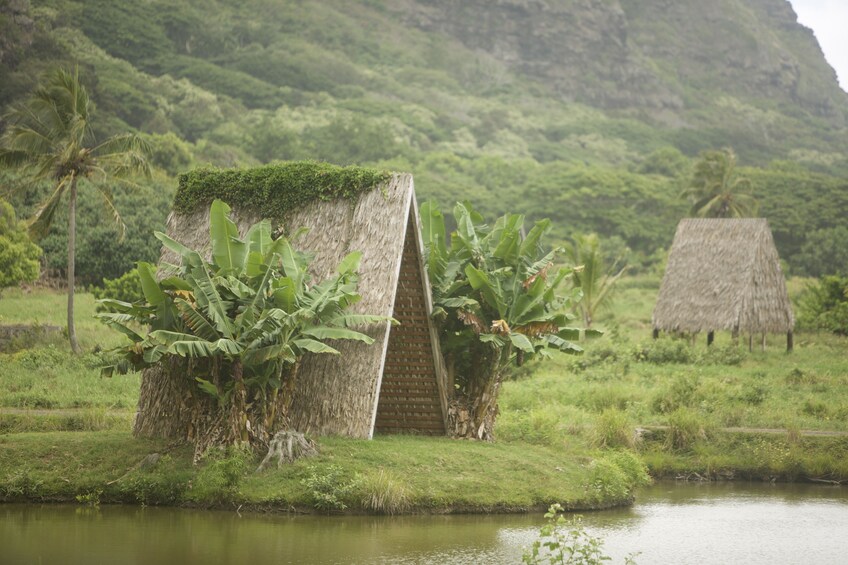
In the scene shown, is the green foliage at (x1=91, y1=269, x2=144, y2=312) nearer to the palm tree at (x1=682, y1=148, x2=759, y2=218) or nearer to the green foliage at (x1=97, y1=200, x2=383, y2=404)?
the green foliage at (x1=97, y1=200, x2=383, y2=404)

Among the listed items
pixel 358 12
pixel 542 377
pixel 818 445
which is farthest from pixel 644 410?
pixel 358 12

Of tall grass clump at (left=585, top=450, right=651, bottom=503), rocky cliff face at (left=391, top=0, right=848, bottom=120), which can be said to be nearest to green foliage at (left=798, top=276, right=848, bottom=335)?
tall grass clump at (left=585, top=450, right=651, bottom=503)

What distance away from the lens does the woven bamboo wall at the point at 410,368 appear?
1602cm

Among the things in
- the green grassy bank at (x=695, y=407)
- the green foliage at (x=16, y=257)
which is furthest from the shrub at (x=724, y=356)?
the green foliage at (x=16, y=257)

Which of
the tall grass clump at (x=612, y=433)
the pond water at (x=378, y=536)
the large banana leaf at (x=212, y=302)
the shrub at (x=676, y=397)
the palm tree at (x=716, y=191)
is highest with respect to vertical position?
the palm tree at (x=716, y=191)

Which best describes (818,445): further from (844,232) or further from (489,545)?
(844,232)

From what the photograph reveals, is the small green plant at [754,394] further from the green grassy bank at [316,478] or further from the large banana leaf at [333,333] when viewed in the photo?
the large banana leaf at [333,333]

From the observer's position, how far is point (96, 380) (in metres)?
21.1

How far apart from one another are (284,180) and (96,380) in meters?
6.74

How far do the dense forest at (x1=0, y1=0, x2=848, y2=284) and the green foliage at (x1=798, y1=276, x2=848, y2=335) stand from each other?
15.1 m

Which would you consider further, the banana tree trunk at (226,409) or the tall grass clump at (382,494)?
the banana tree trunk at (226,409)

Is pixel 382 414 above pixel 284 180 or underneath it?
underneath

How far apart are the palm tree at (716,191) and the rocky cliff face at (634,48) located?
4727cm

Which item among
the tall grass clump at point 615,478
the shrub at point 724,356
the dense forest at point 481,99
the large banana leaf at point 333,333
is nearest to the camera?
the large banana leaf at point 333,333
